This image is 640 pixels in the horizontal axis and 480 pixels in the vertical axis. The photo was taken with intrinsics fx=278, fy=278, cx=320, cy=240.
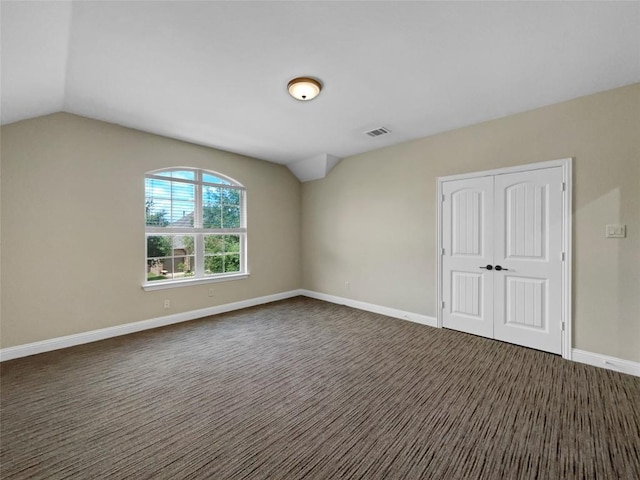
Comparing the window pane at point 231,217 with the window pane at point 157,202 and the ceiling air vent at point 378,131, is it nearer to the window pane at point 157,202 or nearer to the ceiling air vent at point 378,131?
the window pane at point 157,202

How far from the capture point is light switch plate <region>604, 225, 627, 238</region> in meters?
2.63

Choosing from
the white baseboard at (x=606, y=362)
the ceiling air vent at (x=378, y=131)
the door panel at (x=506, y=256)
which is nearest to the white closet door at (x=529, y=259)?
the door panel at (x=506, y=256)

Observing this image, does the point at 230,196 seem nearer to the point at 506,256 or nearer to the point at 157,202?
the point at 157,202

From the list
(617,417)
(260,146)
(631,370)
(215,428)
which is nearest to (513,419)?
(617,417)

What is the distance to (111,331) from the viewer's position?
3.53 meters

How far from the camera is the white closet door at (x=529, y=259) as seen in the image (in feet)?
9.82

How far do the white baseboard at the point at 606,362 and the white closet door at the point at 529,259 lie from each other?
0.16 m

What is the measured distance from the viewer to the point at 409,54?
220 cm

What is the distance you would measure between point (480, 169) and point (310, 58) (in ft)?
8.25

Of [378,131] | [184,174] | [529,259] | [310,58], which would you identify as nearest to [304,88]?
[310,58]

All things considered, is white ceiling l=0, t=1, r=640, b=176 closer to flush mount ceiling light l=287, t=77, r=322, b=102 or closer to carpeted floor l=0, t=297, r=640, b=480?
flush mount ceiling light l=287, t=77, r=322, b=102

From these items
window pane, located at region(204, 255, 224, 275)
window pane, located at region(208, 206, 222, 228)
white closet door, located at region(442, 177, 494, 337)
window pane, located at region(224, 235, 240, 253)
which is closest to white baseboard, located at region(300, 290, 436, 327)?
white closet door, located at region(442, 177, 494, 337)

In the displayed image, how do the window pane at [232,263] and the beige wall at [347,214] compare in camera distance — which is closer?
the beige wall at [347,214]

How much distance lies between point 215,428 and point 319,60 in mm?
2874
